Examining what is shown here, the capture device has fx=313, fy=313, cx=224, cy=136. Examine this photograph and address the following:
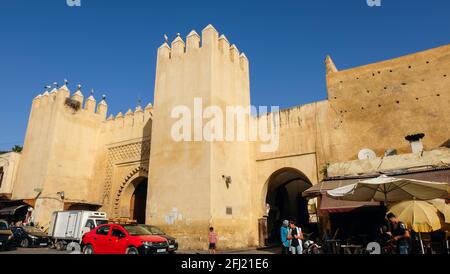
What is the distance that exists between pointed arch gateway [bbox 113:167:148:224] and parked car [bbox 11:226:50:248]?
3.73 metres

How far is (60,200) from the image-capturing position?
15.4 m

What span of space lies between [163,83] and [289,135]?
6.09 m

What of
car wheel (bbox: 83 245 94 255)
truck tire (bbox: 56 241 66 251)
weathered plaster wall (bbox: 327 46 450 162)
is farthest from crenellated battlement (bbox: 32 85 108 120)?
weathered plaster wall (bbox: 327 46 450 162)

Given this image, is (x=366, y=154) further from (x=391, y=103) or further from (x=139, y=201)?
(x=139, y=201)

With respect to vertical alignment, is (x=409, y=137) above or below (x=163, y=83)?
below

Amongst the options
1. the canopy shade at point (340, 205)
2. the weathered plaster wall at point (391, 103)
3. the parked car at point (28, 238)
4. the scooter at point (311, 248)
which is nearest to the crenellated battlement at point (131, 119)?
the parked car at point (28, 238)

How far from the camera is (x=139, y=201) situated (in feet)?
54.4

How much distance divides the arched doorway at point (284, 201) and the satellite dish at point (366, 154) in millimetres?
2766

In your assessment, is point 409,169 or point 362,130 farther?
point 362,130

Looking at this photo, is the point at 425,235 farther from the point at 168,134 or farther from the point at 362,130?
the point at 168,134

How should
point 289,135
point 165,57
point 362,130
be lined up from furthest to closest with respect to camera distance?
1. point 165,57
2. point 289,135
3. point 362,130

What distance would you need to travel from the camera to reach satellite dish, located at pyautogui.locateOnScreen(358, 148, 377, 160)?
36.8 ft

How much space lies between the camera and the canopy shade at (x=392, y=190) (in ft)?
19.9

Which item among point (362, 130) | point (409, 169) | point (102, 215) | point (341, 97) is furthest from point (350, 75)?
point (102, 215)
